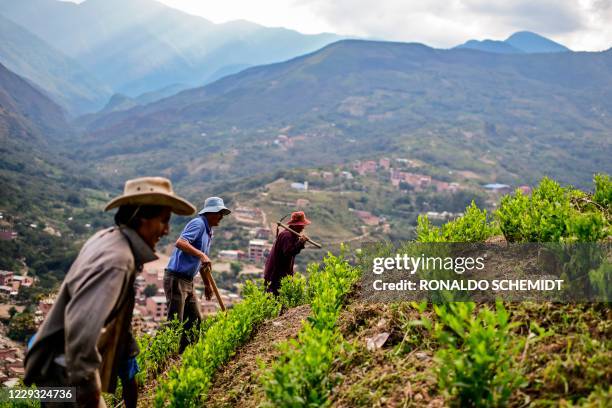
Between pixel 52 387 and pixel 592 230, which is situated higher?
pixel 592 230

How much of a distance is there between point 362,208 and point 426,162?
38.6 metres

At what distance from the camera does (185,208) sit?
10.8ft

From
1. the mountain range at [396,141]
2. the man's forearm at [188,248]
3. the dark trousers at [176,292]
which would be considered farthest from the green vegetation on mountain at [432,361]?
the mountain range at [396,141]

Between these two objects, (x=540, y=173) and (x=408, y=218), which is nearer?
(x=408, y=218)

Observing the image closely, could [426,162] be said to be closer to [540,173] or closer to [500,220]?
[540,173]

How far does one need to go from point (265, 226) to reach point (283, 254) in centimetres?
6675

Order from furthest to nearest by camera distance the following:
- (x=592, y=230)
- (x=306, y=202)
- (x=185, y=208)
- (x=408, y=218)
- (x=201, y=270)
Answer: (x=408, y=218), (x=306, y=202), (x=201, y=270), (x=592, y=230), (x=185, y=208)

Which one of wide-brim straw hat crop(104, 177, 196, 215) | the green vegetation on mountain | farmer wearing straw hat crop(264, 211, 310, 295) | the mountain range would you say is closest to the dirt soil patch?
the green vegetation on mountain

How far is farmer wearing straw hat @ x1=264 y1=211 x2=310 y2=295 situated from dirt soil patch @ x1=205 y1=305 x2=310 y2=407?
2.64ft

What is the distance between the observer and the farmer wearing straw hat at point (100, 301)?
2656 mm

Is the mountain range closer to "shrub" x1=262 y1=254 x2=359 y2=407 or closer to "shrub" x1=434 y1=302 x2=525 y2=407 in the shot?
"shrub" x1=262 y1=254 x2=359 y2=407

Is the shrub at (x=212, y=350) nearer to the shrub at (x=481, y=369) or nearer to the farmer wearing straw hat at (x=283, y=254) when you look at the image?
the farmer wearing straw hat at (x=283, y=254)

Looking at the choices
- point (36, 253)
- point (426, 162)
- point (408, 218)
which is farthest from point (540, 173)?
point (36, 253)

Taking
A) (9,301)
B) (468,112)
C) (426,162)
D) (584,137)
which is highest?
(468,112)
